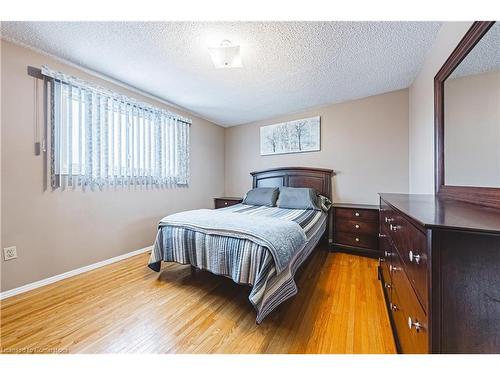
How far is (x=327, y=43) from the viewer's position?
5.88ft

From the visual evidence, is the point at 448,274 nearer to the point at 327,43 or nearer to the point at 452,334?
the point at 452,334

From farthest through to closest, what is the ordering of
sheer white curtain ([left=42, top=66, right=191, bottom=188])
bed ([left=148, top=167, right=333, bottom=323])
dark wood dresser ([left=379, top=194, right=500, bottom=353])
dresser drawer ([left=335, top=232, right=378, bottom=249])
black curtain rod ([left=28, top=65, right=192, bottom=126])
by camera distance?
dresser drawer ([left=335, top=232, right=378, bottom=249]), sheer white curtain ([left=42, top=66, right=191, bottom=188]), black curtain rod ([left=28, top=65, right=192, bottom=126]), bed ([left=148, top=167, right=333, bottom=323]), dark wood dresser ([left=379, top=194, right=500, bottom=353])

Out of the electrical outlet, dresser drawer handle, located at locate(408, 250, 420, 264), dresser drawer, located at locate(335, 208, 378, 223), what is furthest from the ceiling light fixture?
the electrical outlet

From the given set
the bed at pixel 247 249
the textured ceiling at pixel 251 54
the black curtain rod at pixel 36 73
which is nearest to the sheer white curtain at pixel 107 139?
the black curtain rod at pixel 36 73

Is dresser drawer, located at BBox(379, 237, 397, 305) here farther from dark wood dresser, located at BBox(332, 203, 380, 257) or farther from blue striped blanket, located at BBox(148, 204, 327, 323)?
dark wood dresser, located at BBox(332, 203, 380, 257)

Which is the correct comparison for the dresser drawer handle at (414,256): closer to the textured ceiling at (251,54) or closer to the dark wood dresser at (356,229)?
the textured ceiling at (251,54)

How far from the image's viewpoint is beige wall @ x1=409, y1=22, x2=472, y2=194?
1.51 m

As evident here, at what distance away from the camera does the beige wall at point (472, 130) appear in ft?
3.59

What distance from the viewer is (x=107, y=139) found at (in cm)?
238

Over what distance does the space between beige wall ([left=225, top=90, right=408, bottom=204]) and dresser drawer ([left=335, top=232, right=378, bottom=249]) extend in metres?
0.63

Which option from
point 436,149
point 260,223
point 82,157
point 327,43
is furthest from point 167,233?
point 436,149

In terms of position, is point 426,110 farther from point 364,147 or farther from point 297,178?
point 297,178
